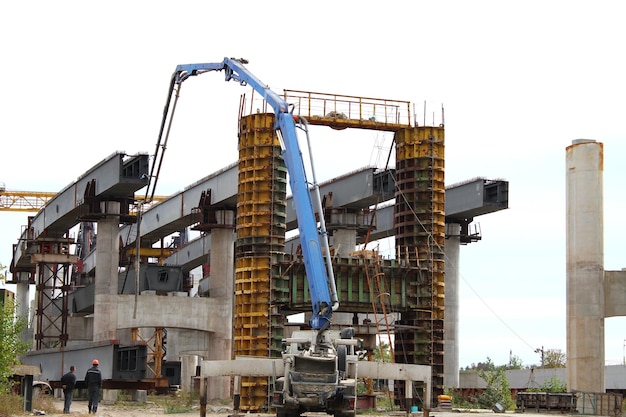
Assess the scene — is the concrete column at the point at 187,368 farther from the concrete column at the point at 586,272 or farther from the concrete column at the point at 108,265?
the concrete column at the point at 586,272

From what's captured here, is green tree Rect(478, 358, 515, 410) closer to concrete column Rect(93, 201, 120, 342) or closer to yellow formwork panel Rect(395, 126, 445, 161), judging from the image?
yellow formwork panel Rect(395, 126, 445, 161)

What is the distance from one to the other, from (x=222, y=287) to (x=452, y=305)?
14502 millimetres

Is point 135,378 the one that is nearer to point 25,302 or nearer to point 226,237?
point 226,237

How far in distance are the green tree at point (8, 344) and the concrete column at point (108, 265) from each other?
76.5ft

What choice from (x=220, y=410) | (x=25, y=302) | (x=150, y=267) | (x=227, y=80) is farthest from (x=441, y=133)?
(x=25, y=302)

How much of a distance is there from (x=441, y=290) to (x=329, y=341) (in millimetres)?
19838

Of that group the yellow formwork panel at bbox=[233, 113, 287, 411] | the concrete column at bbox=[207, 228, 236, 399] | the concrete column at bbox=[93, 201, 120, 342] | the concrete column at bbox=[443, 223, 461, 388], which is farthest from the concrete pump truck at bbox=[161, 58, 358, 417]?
the concrete column at bbox=[443, 223, 461, 388]

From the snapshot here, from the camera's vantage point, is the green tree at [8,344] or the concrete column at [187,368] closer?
the green tree at [8,344]

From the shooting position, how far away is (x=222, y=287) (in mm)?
64562

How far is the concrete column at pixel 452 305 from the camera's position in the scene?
67.8 metres

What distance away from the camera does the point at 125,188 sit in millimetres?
58156

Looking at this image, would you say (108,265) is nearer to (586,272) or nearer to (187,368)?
(187,368)

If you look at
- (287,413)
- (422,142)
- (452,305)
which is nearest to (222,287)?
(452,305)

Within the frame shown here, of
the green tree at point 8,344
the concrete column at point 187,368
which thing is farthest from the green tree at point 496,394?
the concrete column at point 187,368
